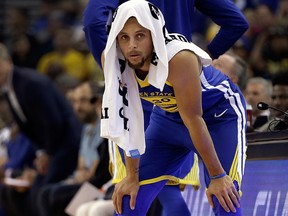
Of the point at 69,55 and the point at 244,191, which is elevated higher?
the point at 244,191

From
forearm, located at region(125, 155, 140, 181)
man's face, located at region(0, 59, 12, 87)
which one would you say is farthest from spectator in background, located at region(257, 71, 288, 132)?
man's face, located at region(0, 59, 12, 87)

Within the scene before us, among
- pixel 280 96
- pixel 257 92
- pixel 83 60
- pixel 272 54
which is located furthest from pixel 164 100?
pixel 83 60

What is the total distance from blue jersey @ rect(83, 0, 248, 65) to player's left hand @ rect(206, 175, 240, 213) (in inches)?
45.2

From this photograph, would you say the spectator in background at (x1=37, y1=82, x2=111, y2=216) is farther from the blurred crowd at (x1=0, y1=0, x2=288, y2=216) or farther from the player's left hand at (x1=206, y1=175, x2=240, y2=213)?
the player's left hand at (x1=206, y1=175, x2=240, y2=213)

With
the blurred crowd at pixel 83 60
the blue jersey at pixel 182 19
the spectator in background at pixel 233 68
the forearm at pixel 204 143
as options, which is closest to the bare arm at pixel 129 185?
the forearm at pixel 204 143

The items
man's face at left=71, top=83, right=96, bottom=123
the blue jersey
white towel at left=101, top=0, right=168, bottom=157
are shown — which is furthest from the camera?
man's face at left=71, top=83, right=96, bottom=123

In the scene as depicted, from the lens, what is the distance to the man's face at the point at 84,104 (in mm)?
9430

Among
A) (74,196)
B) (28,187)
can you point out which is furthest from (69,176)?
(74,196)

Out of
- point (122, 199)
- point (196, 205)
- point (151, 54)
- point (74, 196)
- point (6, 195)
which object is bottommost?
point (6, 195)

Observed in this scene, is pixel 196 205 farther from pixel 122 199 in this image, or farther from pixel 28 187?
pixel 28 187

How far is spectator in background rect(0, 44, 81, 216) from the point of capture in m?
10.2

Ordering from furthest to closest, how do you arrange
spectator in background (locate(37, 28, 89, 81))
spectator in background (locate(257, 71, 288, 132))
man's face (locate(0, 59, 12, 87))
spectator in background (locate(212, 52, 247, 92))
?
1. spectator in background (locate(37, 28, 89, 81))
2. man's face (locate(0, 59, 12, 87))
3. spectator in background (locate(257, 71, 288, 132))
4. spectator in background (locate(212, 52, 247, 92))

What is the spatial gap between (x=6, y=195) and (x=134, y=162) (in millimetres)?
5368

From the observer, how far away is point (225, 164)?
5.20m
